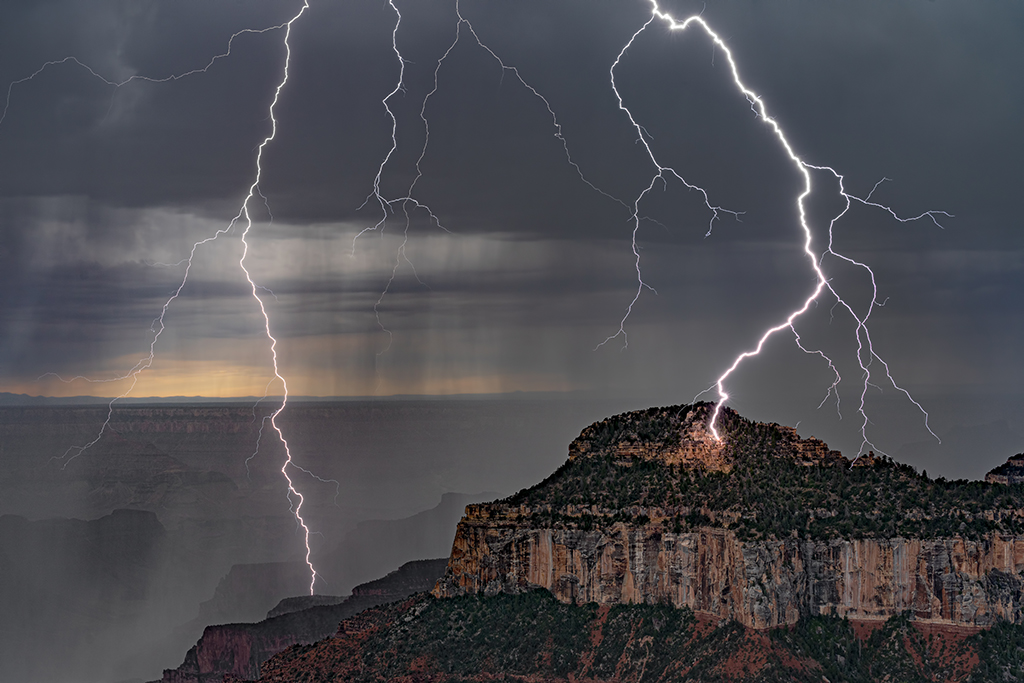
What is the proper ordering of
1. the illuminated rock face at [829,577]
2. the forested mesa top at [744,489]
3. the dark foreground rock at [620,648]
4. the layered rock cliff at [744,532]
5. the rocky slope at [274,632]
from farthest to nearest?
the rocky slope at [274,632]
the forested mesa top at [744,489]
the layered rock cliff at [744,532]
the illuminated rock face at [829,577]
the dark foreground rock at [620,648]

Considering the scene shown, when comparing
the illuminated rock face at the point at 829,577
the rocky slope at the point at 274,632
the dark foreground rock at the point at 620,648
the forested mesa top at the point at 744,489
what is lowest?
the rocky slope at the point at 274,632

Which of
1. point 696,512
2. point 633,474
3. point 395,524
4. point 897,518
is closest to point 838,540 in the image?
point 897,518

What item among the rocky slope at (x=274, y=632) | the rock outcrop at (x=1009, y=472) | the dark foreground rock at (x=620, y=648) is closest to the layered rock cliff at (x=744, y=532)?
the dark foreground rock at (x=620, y=648)

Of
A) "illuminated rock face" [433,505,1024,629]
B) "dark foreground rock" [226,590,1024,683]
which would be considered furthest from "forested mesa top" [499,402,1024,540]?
"dark foreground rock" [226,590,1024,683]

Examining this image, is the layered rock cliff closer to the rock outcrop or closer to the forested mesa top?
the forested mesa top

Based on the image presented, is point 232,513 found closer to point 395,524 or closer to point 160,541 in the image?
point 160,541

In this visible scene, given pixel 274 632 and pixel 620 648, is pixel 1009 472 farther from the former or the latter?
pixel 274 632

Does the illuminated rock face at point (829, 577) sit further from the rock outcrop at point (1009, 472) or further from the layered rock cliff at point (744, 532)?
the rock outcrop at point (1009, 472)
